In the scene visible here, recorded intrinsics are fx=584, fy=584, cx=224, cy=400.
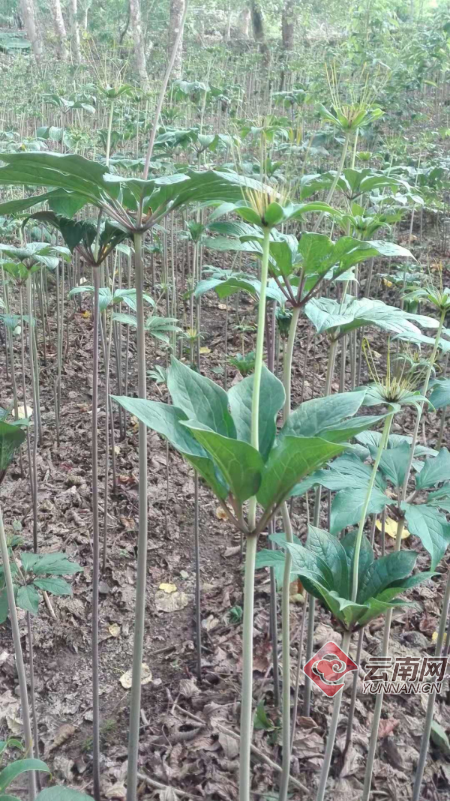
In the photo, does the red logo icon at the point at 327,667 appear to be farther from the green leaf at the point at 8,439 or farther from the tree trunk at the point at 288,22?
the tree trunk at the point at 288,22

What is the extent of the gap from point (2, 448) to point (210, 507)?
66.3 inches

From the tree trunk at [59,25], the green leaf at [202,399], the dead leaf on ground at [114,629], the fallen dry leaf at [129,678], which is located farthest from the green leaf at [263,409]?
the tree trunk at [59,25]

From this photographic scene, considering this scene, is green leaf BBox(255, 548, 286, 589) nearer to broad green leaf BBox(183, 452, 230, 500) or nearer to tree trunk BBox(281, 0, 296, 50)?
broad green leaf BBox(183, 452, 230, 500)

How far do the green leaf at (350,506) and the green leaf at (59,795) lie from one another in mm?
565

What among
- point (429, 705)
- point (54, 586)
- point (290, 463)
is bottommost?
point (429, 705)

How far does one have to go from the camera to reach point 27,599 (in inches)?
51.3

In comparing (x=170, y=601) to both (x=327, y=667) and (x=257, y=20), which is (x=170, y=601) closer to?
(x=327, y=667)

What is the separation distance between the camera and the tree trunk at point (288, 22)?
9738 mm

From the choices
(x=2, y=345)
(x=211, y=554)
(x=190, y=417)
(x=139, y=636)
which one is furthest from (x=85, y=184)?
(x=2, y=345)

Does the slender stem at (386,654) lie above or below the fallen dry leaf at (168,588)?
above

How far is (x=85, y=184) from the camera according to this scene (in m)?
0.95

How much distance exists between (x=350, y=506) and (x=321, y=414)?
0.24 metres

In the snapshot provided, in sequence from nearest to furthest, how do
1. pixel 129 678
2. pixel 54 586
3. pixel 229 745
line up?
pixel 54 586 → pixel 229 745 → pixel 129 678

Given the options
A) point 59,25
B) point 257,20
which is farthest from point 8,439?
point 257,20
